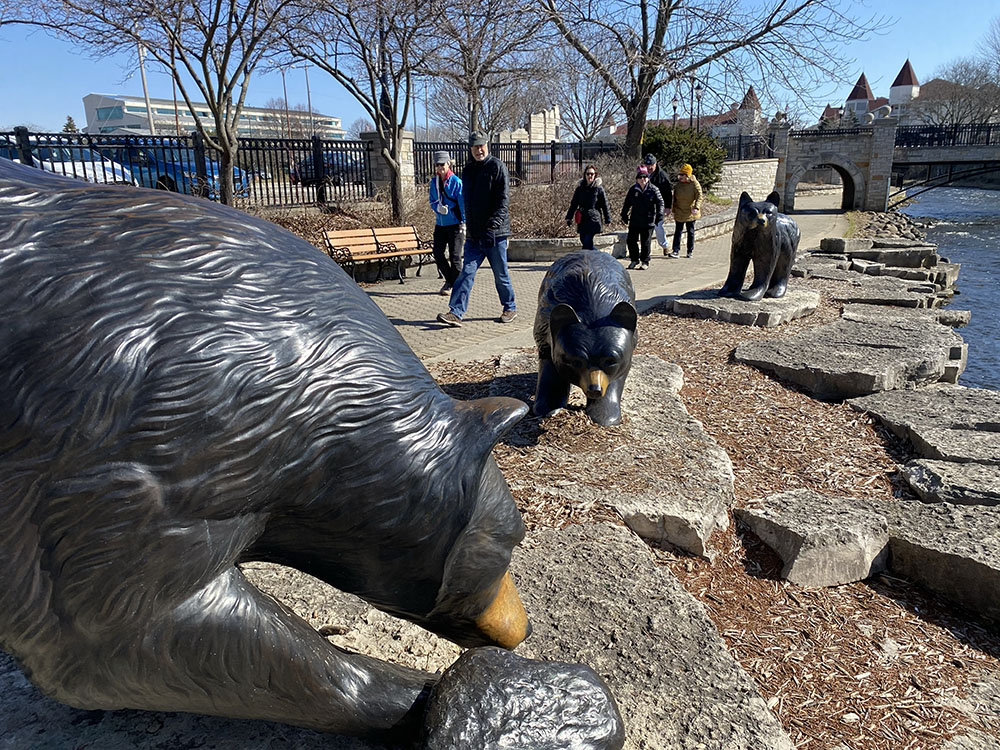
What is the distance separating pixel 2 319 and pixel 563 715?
1295mm

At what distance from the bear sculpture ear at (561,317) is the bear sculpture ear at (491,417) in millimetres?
2624

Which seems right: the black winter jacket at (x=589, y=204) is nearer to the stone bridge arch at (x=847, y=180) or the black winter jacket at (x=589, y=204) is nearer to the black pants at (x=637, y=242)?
the black pants at (x=637, y=242)

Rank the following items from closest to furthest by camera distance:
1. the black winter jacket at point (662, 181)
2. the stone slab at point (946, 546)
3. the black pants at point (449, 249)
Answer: the stone slab at point (946, 546)
the black pants at point (449, 249)
the black winter jacket at point (662, 181)

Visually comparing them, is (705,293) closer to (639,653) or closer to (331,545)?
(639,653)

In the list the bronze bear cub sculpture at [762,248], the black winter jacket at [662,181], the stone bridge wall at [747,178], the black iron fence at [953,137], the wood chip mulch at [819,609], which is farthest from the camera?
the black iron fence at [953,137]

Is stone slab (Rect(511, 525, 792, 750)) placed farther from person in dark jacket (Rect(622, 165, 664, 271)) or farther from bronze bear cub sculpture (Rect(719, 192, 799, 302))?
person in dark jacket (Rect(622, 165, 664, 271))

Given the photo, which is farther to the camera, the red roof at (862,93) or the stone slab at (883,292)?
the red roof at (862,93)

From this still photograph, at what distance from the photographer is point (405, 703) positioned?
1438 millimetres

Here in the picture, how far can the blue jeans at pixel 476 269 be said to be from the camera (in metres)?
7.27

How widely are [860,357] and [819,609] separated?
3.29 metres

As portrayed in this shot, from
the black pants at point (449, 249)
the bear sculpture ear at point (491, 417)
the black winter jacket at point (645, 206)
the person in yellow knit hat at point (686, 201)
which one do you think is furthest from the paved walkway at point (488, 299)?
the bear sculpture ear at point (491, 417)

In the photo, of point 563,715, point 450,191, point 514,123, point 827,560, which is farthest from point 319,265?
point 514,123

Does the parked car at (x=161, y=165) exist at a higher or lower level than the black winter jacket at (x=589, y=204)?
higher

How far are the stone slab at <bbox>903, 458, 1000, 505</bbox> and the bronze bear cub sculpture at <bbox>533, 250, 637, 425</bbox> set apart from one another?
1.60 meters
